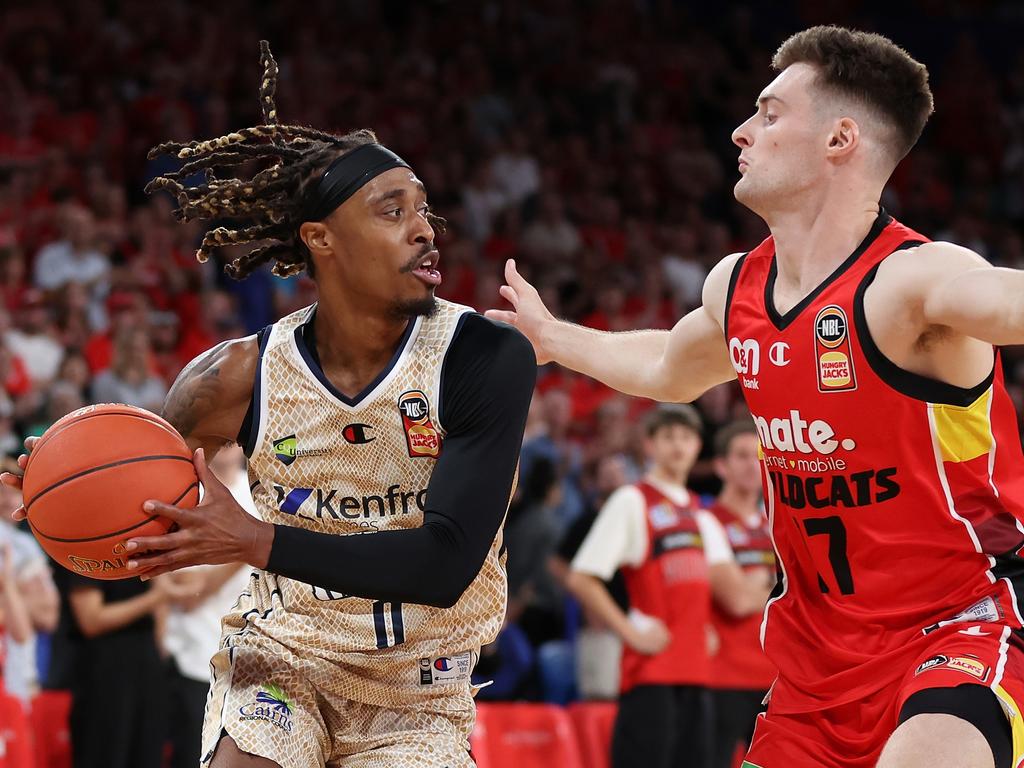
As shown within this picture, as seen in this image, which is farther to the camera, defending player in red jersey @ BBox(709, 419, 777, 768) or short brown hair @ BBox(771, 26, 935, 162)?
defending player in red jersey @ BBox(709, 419, 777, 768)

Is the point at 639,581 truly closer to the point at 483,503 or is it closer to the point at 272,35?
the point at 483,503

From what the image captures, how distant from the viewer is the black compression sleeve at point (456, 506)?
332cm

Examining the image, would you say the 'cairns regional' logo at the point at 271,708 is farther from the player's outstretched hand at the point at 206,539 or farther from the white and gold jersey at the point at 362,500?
the player's outstretched hand at the point at 206,539

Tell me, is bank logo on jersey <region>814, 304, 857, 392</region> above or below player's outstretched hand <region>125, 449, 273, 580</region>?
above

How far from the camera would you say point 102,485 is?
3307mm

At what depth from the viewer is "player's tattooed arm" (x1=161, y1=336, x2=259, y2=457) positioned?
3.89 meters

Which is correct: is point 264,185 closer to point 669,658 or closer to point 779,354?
point 779,354

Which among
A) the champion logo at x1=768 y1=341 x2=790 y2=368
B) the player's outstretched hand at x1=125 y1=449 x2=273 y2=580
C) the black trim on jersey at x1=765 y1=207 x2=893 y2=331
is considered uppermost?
the black trim on jersey at x1=765 y1=207 x2=893 y2=331

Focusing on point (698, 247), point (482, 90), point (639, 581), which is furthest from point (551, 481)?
point (482, 90)

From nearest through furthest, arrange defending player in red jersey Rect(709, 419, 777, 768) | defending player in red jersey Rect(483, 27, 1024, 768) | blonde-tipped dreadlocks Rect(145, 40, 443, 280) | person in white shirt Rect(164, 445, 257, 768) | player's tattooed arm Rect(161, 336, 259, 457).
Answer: defending player in red jersey Rect(483, 27, 1024, 768) < player's tattooed arm Rect(161, 336, 259, 457) < blonde-tipped dreadlocks Rect(145, 40, 443, 280) < person in white shirt Rect(164, 445, 257, 768) < defending player in red jersey Rect(709, 419, 777, 768)

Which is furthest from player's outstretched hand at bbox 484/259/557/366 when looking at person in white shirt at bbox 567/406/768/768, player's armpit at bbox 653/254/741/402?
person in white shirt at bbox 567/406/768/768

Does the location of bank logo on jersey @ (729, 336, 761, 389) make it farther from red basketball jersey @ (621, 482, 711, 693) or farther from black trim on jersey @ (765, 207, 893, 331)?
red basketball jersey @ (621, 482, 711, 693)

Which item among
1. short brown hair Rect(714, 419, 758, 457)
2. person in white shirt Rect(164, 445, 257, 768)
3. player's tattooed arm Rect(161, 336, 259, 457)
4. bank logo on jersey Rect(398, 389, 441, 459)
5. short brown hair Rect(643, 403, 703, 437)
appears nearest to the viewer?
bank logo on jersey Rect(398, 389, 441, 459)

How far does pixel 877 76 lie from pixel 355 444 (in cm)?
172
